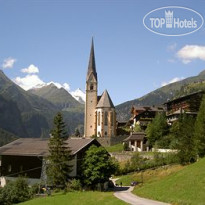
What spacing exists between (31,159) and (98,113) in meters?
58.4

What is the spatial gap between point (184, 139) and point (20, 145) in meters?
26.6

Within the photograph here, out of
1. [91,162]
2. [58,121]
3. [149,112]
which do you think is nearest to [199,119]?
[91,162]

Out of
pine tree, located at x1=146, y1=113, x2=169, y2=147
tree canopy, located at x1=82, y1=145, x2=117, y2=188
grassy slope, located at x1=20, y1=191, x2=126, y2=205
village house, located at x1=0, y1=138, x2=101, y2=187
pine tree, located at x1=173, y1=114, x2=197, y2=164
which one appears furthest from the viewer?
pine tree, located at x1=146, y1=113, x2=169, y2=147

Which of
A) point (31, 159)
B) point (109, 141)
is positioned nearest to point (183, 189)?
point (31, 159)

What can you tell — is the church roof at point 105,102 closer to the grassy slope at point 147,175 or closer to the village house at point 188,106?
the village house at point 188,106

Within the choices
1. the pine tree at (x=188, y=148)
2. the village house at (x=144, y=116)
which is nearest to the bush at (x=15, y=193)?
the pine tree at (x=188, y=148)

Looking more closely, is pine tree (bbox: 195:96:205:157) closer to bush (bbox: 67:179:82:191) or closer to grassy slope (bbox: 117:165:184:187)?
grassy slope (bbox: 117:165:184:187)

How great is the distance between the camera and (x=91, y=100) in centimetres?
11325

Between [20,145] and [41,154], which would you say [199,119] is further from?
[20,145]

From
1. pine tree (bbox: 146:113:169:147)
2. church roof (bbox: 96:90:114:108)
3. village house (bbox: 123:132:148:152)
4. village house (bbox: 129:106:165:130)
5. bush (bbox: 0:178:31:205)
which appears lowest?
bush (bbox: 0:178:31:205)

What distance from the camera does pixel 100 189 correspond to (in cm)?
4716

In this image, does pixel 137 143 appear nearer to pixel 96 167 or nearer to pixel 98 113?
pixel 98 113

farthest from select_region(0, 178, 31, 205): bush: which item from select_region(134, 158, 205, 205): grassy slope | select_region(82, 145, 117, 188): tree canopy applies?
select_region(134, 158, 205, 205): grassy slope

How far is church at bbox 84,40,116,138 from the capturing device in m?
109
